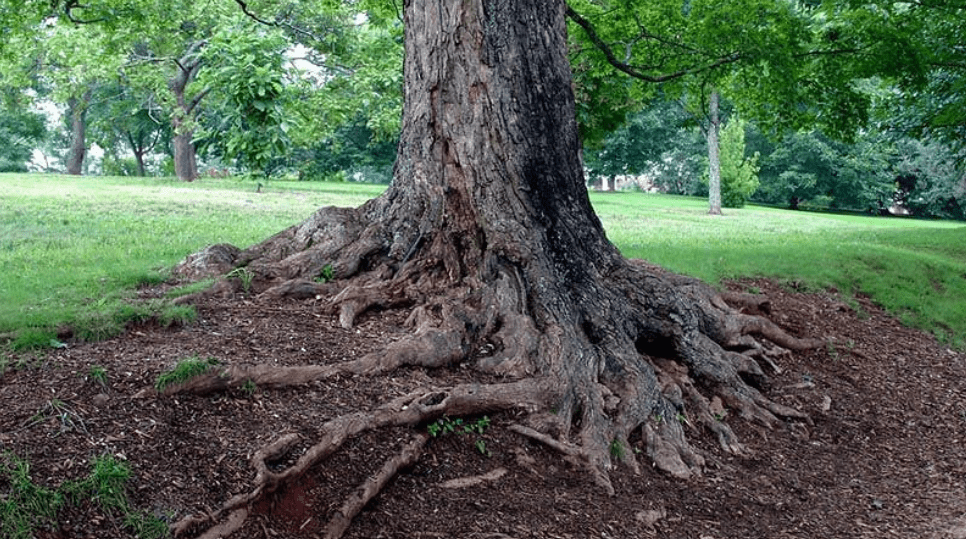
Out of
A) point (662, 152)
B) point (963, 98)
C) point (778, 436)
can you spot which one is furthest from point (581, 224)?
point (662, 152)

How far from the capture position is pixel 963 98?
16.5 metres

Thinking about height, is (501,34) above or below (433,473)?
above

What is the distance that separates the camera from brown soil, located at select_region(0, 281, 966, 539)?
446 cm

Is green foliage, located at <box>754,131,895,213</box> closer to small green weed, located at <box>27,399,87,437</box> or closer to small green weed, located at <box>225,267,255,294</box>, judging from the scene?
small green weed, located at <box>225,267,255,294</box>

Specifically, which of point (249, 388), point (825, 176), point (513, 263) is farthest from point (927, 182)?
point (249, 388)

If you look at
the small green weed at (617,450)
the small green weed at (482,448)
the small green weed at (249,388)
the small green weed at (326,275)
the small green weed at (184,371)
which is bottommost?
the small green weed at (617,450)

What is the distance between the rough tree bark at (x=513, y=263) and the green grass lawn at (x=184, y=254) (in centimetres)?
125

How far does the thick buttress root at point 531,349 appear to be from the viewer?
569cm

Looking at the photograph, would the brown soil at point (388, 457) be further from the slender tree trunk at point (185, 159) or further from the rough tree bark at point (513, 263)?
the slender tree trunk at point (185, 159)

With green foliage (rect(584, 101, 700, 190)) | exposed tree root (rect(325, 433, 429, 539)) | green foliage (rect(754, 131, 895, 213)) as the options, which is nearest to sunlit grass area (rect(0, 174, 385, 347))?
exposed tree root (rect(325, 433, 429, 539))

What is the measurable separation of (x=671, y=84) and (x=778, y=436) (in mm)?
6578

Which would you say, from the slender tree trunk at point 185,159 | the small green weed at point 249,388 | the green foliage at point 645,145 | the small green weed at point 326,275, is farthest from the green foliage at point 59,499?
the green foliage at point 645,145

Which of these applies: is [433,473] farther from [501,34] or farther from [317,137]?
[317,137]

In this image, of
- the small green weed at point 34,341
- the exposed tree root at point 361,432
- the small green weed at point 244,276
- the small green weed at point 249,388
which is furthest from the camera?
the small green weed at point 244,276
